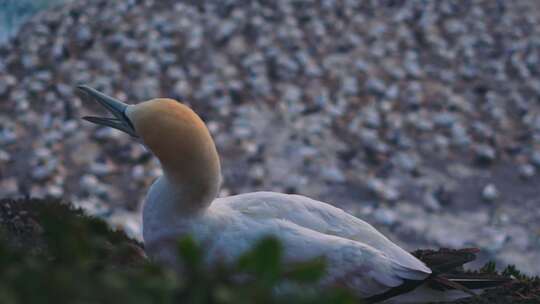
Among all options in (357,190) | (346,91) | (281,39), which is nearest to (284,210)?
(357,190)

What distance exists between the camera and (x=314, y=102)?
8859 mm

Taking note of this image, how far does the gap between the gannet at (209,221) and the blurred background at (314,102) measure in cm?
336

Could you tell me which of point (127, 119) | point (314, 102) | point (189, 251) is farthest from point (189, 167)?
point (314, 102)

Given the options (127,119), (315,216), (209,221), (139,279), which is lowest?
(139,279)

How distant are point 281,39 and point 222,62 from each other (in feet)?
2.75

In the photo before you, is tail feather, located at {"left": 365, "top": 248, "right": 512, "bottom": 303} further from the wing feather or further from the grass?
the grass

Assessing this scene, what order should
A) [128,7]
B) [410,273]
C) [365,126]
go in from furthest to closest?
[128,7] < [365,126] < [410,273]

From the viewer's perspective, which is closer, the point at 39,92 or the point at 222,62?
the point at 39,92

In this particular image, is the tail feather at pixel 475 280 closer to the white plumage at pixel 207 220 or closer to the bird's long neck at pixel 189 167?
the white plumage at pixel 207 220

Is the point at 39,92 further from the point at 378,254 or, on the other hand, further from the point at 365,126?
the point at 378,254

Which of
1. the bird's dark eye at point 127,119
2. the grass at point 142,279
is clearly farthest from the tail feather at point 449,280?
the grass at point 142,279

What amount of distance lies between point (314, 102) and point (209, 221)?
552 cm

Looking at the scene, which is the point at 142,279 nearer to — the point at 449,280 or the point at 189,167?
the point at 189,167

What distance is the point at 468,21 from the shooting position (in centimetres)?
1064
